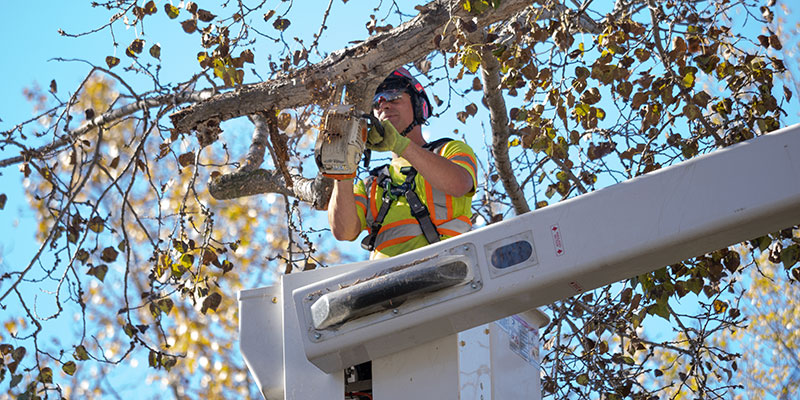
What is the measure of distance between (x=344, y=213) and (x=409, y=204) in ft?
0.99

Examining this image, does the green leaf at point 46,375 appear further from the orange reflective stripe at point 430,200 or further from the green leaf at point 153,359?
the orange reflective stripe at point 430,200

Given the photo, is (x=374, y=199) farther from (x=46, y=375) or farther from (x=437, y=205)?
(x=46, y=375)

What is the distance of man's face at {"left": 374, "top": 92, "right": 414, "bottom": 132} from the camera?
158 inches

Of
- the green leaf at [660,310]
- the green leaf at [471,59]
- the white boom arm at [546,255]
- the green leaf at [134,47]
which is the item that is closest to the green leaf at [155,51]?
the green leaf at [134,47]

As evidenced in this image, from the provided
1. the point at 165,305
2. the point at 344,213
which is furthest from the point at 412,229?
the point at 165,305

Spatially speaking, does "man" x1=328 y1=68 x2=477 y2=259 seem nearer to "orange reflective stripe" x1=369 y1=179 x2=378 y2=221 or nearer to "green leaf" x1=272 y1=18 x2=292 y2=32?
"orange reflective stripe" x1=369 y1=179 x2=378 y2=221

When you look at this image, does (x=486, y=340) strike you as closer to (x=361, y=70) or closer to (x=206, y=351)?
(x=361, y=70)

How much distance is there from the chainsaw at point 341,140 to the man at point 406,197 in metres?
0.11

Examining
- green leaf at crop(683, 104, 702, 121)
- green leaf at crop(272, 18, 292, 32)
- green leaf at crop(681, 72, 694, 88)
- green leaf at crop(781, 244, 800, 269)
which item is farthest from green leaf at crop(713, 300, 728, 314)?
green leaf at crop(272, 18, 292, 32)

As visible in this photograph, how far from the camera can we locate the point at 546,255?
2.58 m

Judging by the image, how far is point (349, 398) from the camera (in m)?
2.96

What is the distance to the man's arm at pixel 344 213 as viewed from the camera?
356cm

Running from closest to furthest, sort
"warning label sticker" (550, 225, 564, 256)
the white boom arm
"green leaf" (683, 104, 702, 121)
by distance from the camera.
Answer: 1. the white boom arm
2. "warning label sticker" (550, 225, 564, 256)
3. "green leaf" (683, 104, 702, 121)

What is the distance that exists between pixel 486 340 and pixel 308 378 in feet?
1.89
